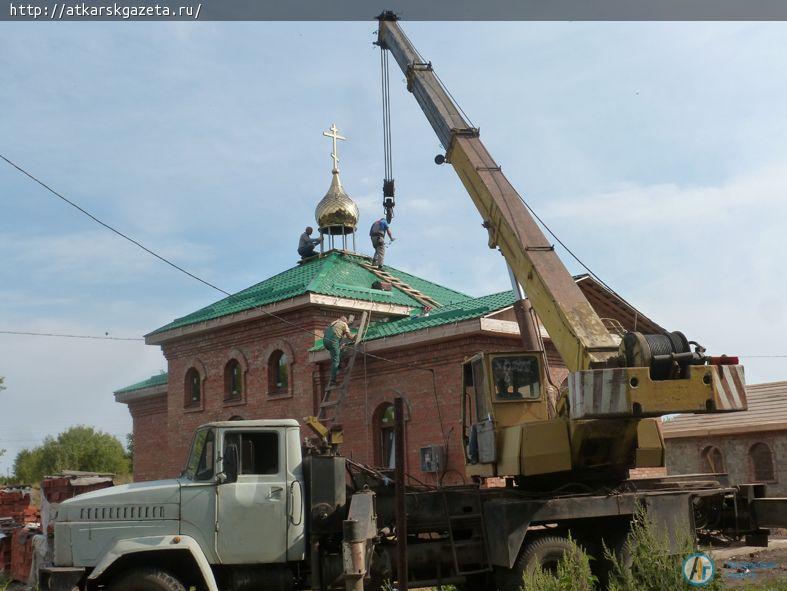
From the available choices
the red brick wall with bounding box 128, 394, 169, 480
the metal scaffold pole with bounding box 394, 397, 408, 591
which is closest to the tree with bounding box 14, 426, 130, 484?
the red brick wall with bounding box 128, 394, 169, 480

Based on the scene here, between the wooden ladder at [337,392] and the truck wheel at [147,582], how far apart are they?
1243 cm

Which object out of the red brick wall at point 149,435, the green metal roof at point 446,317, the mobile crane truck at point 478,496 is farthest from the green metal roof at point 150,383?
the mobile crane truck at point 478,496

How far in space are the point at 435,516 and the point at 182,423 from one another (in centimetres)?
1852

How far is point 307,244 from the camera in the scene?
2927 centimetres

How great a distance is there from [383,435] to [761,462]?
11.6 meters

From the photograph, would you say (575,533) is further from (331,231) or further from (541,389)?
(331,231)

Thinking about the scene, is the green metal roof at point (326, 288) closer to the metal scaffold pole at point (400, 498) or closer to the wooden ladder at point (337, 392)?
the wooden ladder at point (337, 392)

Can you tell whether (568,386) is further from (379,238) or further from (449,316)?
(379,238)

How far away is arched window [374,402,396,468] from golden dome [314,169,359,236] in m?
9.17

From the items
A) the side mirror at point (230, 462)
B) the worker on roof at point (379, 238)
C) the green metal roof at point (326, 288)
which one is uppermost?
the worker on roof at point (379, 238)

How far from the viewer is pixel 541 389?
11.4m

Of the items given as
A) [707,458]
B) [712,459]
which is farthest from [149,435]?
[712,459]

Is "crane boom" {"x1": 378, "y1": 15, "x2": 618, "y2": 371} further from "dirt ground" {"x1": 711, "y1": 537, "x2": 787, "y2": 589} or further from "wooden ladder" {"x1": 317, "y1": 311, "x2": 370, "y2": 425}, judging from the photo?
"wooden ladder" {"x1": 317, "y1": 311, "x2": 370, "y2": 425}

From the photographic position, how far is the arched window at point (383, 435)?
72.2 feet
